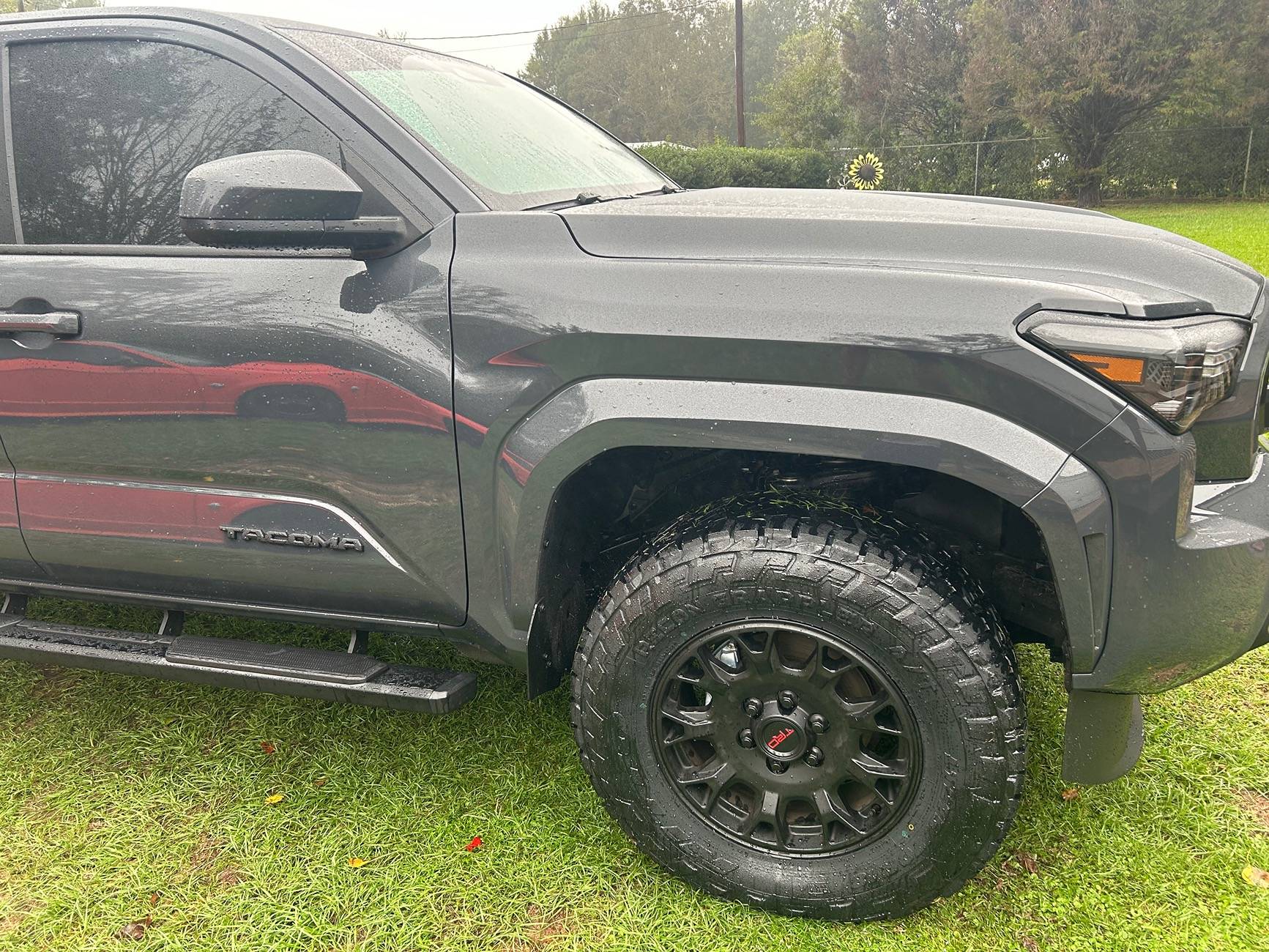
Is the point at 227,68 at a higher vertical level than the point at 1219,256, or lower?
higher

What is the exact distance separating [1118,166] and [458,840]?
99.3ft

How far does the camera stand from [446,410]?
199 cm

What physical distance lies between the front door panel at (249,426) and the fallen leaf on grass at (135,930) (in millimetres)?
744

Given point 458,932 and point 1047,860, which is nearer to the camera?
point 458,932

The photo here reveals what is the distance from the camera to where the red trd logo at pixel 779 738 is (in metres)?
1.96

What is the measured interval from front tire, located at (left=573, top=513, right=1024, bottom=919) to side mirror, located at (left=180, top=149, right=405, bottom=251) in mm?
954

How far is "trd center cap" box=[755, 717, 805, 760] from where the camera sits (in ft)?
6.41

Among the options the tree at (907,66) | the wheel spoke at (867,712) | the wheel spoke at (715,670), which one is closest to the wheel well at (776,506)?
the wheel spoke at (715,670)

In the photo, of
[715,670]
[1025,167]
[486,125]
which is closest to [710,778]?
[715,670]

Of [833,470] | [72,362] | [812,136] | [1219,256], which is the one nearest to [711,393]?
[833,470]

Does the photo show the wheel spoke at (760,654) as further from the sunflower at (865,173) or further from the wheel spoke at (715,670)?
the sunflower at (865,173)

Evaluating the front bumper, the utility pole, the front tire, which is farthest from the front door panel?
the utility pole

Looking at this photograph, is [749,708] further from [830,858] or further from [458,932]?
[458,932]

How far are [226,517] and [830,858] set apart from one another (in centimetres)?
159
